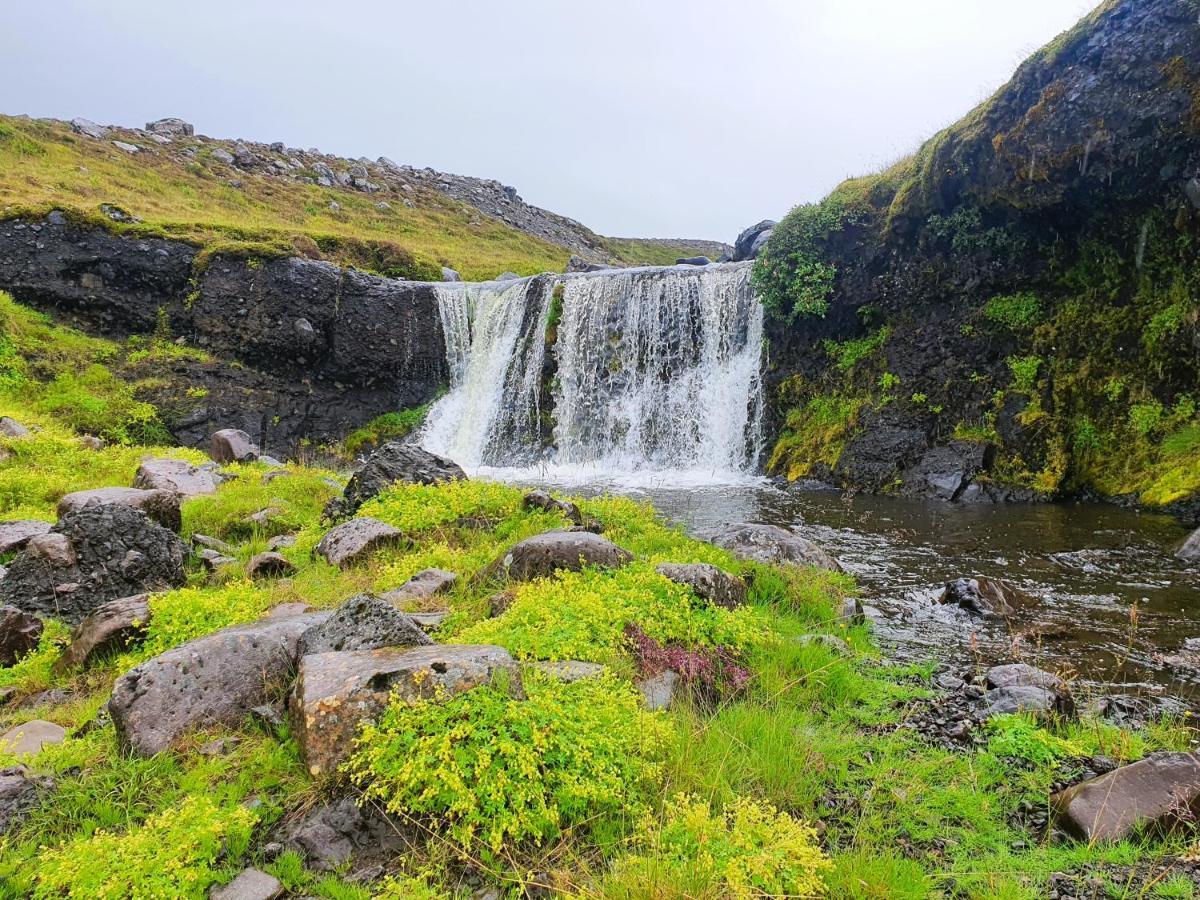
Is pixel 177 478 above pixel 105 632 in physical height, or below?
below

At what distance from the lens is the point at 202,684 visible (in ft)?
12.8

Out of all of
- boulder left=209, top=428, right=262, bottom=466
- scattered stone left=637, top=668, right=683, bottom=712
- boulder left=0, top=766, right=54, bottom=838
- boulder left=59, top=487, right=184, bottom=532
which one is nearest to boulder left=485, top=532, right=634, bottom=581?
scattered stone left=637, top=668, right=683, bottom=712

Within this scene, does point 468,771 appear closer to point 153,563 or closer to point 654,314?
point 153,563

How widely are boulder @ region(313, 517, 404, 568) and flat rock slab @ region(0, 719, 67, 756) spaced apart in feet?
10.2

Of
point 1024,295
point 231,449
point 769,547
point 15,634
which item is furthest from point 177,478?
point 1024,295

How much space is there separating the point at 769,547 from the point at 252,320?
2053 cm

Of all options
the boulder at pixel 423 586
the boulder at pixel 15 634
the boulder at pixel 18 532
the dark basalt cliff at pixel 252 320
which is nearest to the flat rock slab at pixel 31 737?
the boulder at pixel 15 634

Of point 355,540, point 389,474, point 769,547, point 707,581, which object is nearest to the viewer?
point 707,581

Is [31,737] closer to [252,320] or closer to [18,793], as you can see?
[18,793]

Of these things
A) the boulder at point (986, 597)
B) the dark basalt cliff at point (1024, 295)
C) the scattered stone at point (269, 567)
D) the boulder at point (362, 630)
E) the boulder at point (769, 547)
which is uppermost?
the dark basalt cliff at point (1024, 295)

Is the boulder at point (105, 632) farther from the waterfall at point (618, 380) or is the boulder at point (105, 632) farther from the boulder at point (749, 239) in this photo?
the boulder at point (749, 239)

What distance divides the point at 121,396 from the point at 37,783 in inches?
752

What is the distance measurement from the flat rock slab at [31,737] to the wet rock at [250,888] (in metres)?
1.68

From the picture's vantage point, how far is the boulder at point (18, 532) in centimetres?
675
